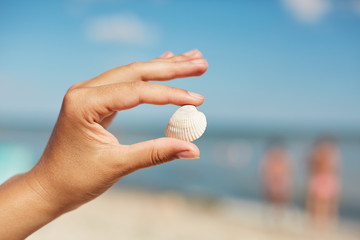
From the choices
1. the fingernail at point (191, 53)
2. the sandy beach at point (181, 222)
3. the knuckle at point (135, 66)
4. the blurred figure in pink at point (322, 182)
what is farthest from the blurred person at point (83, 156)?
the blurred figure in pink at point (322, 182)

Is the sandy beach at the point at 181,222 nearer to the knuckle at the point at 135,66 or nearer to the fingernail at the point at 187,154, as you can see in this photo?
the knuckle at the point at 135,66

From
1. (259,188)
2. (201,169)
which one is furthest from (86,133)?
(201,169)

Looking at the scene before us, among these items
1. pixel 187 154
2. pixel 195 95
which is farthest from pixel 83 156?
pixel 195 95

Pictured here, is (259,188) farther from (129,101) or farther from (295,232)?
(129,101)

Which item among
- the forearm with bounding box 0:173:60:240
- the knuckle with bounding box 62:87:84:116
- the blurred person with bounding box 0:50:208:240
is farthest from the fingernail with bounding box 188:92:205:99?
the forearm with bounding box 0:173:60:240

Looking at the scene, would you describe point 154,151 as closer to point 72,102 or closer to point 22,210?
point 72,102

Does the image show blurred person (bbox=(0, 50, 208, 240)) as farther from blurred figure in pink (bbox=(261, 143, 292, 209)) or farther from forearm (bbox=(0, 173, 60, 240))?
blurred figure in pink (bbox=(261, 143, 292, 209))

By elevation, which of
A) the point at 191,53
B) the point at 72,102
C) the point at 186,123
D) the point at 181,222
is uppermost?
the point at 191,53
